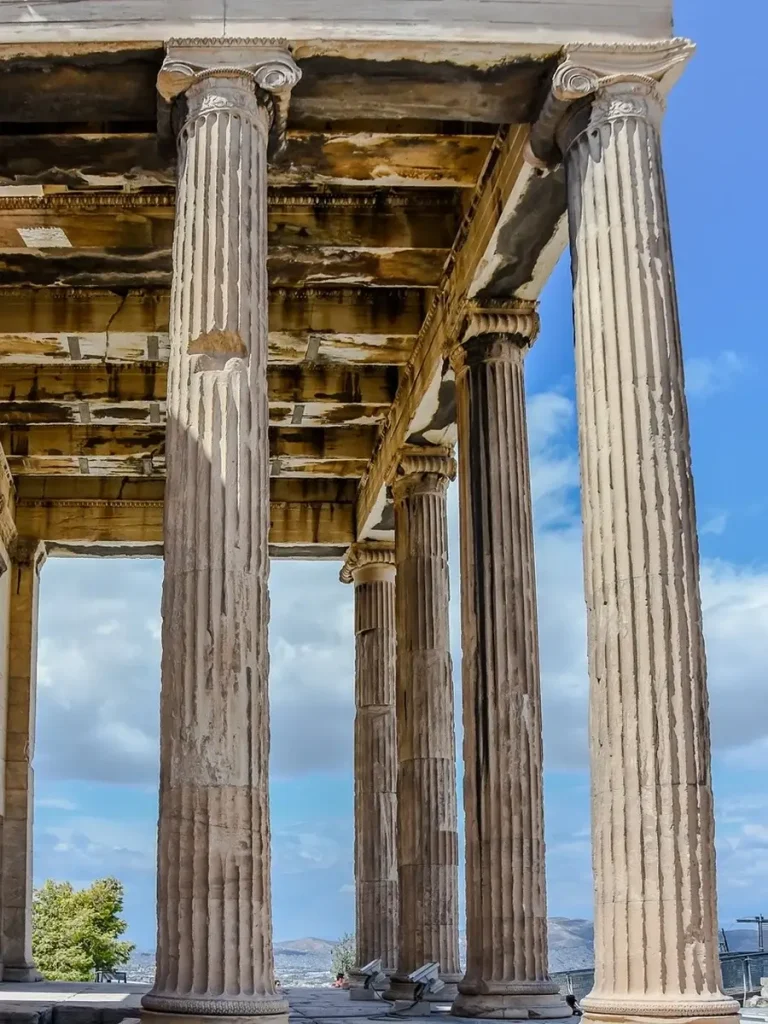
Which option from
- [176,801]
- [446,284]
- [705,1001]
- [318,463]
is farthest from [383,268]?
[705,1001]

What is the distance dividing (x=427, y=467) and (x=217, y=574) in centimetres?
1921

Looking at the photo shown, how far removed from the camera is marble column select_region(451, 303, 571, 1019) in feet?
99.9

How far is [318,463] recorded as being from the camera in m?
50.8

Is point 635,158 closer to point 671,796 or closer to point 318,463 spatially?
point 671,796

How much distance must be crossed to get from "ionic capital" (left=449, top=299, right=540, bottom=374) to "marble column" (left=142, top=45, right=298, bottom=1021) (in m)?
8.66

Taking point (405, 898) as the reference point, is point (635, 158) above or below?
above

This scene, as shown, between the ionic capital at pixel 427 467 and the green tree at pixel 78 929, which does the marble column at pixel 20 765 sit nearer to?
the ionic capital at pixel 427 467

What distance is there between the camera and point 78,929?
8931cm

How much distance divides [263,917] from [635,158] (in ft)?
46.5

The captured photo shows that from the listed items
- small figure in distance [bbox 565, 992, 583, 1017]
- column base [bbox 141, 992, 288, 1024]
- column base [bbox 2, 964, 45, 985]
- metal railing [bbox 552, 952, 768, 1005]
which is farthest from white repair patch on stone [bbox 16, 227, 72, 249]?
column base [bbox 2, 964, 45, 985]

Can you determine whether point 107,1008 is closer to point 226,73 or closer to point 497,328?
point 497,328

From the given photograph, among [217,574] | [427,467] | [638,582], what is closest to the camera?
[217,574]

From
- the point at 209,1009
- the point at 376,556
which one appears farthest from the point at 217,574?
the point at 376,556

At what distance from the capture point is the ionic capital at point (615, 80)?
26.4 meters
